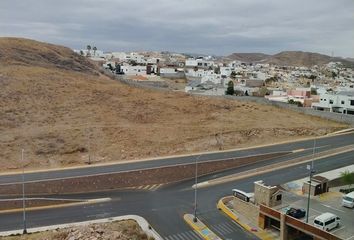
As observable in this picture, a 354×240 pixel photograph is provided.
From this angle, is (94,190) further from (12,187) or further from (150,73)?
(150,73)

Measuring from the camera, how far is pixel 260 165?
4966cm

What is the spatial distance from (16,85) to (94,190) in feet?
137

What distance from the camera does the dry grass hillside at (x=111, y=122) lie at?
53.6m

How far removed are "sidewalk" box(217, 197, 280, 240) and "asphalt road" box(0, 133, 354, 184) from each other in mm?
12112

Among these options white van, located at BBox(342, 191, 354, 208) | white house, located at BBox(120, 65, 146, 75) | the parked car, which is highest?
white house, located at BBox(120, 65, 146, 75)

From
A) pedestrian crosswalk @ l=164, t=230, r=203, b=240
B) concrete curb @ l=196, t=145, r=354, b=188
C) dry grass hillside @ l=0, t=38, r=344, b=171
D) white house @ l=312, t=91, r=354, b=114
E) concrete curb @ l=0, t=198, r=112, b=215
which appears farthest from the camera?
white house @ l=312, t=91, r=354, b=114

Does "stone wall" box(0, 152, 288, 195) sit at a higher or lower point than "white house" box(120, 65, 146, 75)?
lower

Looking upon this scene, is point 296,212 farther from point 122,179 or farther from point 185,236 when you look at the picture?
point 122,179

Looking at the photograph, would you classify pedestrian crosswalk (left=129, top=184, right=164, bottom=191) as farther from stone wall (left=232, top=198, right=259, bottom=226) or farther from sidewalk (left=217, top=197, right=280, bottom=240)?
stone wall (left=232, top=198, right=259, bottom=226)

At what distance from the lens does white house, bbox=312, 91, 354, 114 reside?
7556 centimetres

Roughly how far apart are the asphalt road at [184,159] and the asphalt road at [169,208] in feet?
15.7

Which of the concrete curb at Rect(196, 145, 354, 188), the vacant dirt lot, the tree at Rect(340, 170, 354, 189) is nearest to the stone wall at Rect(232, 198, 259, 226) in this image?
the concrete curb at Rect(196, 145, 354, 188)

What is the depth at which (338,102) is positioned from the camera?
77.2 metres

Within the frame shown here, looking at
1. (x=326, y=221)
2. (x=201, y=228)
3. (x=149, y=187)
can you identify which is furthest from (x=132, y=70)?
(x=326, y=221)
